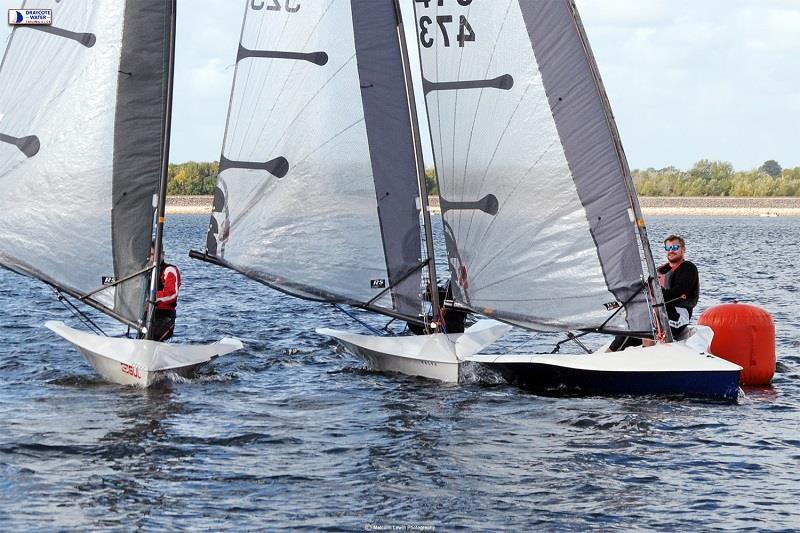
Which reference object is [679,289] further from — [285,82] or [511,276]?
[285,82]

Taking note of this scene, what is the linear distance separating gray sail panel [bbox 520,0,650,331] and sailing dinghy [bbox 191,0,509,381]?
6.54ft

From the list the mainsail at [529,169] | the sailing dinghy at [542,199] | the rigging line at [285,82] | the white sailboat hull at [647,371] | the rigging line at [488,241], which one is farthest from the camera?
the rigging line at [285,82]

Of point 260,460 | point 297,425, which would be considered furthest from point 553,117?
point 260,460

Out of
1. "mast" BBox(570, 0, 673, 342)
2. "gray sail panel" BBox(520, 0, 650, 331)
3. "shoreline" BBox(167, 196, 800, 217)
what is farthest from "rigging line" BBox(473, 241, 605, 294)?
"shoreline" BBox(167, 196, 800, 217)

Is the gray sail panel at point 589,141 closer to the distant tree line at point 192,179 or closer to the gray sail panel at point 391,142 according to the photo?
the gray sail panel at point 391,142

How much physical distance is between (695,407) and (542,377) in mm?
1874

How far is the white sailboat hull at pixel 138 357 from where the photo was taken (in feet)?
46.7

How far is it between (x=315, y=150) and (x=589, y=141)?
3.41m

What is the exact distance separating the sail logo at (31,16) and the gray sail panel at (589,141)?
18.3 feet

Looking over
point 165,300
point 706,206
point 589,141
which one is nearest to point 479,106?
point 589,141

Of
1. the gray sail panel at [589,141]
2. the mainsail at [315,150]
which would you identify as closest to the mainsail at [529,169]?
the gray sail panel at [589,141]

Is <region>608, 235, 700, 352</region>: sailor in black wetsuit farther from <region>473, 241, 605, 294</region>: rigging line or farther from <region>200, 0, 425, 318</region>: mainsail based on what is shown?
<region>200, 0, 425, 318</region>: mainsail

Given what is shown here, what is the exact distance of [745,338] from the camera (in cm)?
1495

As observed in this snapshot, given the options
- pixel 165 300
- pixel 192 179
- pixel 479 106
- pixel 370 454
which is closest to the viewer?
pixel 370 454
